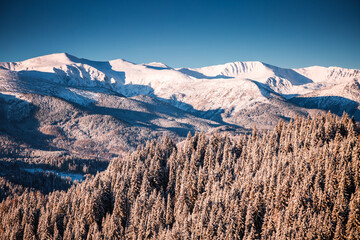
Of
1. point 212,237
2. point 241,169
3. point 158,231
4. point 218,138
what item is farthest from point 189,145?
point 212,237

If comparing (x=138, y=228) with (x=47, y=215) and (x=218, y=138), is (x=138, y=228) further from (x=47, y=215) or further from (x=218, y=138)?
(x=218, y=138)

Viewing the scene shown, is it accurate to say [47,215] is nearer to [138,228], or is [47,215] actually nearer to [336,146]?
[138,228]

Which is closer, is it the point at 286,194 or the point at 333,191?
the point at 333,191

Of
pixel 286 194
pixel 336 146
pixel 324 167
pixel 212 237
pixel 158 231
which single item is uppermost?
pixel 336 146

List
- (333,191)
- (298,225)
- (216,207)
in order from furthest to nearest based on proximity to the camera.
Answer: (216,207), (333,191), (298,225)

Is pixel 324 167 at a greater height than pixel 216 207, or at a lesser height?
Result: greater

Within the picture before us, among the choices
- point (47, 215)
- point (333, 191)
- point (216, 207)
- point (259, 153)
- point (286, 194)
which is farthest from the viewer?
point (259, 153)

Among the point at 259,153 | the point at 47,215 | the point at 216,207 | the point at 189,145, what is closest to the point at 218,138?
the point at 189,145
